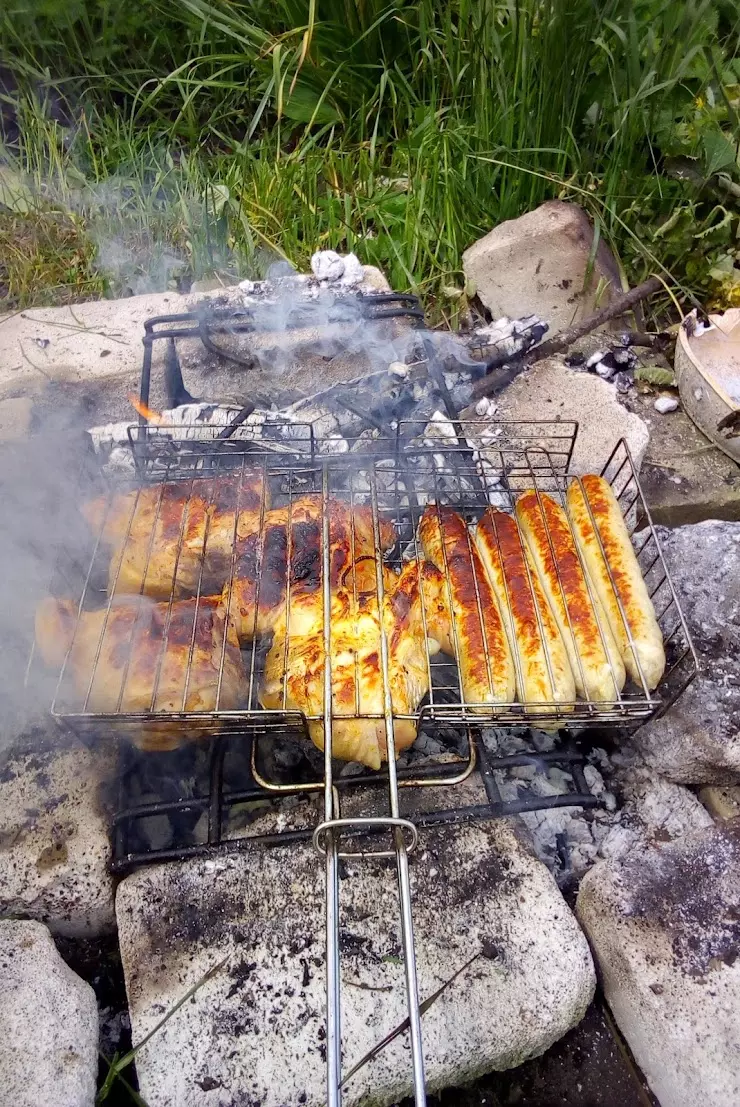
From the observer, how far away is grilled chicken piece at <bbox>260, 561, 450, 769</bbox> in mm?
2312

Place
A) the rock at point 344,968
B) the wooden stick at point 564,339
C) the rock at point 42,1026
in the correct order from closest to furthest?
the rock at point 42,1026 → the rock at point 344,968 → the wooden stick at point 564,339

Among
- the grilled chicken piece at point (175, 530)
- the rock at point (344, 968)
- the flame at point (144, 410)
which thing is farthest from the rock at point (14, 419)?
the rock at point (344, 968)

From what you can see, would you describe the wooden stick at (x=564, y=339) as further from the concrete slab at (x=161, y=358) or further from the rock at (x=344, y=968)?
the rock at (x=344, y=968)

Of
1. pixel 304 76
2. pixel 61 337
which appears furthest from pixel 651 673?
pixel 304 76

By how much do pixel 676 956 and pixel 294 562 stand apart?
6.13 feet

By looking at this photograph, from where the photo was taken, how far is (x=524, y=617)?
8.37ft

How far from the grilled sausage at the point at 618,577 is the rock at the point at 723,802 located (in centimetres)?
60

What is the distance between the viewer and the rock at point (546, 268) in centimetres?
485

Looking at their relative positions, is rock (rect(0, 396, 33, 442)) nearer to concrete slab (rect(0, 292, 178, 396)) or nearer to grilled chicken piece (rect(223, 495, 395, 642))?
concrete slab (rect(0, 292, 178, 396))

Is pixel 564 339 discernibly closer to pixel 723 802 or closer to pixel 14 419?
pixel 723 802

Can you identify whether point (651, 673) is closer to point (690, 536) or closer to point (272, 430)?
point (690, 536)

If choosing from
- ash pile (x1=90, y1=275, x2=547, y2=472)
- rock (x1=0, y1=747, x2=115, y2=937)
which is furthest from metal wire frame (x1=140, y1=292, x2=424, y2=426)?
rock (x1=0, y1=747, x2=115, y2=937)

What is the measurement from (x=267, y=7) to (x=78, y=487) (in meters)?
4.92

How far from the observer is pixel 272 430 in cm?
374
